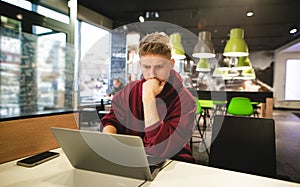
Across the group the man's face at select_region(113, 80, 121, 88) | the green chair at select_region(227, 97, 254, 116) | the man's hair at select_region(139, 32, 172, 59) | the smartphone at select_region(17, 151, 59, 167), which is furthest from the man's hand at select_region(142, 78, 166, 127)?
the green chair at select_region(227, 97, 254, 116)

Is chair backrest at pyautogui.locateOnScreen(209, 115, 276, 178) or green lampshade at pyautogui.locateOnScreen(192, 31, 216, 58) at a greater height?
green lampshade at pyautogui.locateOnScreen(192, 31, 216, 58)

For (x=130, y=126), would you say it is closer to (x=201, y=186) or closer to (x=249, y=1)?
(x=201, y=186)

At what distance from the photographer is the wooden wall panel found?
3.24ft

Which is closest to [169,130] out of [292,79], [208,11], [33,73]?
[33,73]

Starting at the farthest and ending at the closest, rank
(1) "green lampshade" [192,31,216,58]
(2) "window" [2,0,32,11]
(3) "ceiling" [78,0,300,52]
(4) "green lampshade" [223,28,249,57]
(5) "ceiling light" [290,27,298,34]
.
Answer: (5) "ceiling light" [290,27,298,34] < (1) "green lampshade" [192,31,216,58] < (4) "green lampshade" [223,28,249,57] < (3) "ceiling" [78,0,300,52] < (2) "window" [2,0,32,11]

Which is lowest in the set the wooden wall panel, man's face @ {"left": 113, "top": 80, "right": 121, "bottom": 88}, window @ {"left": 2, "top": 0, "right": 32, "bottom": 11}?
the wooden wall panel

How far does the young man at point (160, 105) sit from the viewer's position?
112cm

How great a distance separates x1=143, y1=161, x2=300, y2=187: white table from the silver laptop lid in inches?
2.5

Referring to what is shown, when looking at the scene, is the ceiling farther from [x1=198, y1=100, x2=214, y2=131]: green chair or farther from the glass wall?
[x1=198, y1=100, x2=214, y2=131]: green chair

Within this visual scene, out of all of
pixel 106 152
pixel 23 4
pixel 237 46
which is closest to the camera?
pixel 106 152

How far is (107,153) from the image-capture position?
0.81 m

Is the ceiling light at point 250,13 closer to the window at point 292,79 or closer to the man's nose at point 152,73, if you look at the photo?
the man's nose at point 152,73

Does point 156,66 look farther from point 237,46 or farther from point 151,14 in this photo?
point 151,14

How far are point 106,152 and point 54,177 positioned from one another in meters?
0.22
